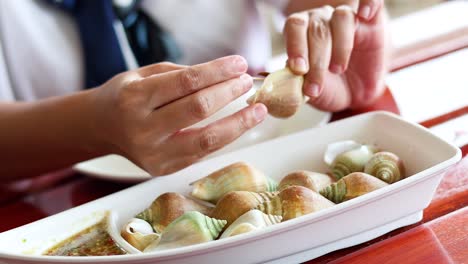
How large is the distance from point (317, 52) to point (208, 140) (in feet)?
0.46

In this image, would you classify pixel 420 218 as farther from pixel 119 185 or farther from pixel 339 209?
pixel 119 185

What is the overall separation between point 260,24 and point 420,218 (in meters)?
0.60

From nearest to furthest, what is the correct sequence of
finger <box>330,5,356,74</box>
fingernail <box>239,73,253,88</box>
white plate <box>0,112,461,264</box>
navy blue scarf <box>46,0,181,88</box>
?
white plate <box>0,112,461,264</box> → fingernail <box>239,73,253,88</box> → finger <box>330,5,356,74</box> → navy blue scarf <box>46,0,181,88</box>

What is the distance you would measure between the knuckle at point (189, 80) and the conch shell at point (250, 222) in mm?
116

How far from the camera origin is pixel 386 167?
502 millimetres

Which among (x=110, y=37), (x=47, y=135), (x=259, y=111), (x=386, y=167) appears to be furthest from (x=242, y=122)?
(x=110, y=37)

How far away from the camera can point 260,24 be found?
3.35 feet

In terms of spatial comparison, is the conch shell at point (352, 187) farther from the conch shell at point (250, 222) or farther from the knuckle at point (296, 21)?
the knuckle at point (296, 21)

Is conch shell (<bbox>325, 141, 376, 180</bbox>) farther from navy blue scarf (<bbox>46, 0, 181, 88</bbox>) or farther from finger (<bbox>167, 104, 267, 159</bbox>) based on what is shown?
navy blue scarf (<bbox>46, 0, 181, 88</bbox>)

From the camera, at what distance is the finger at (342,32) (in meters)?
0.62

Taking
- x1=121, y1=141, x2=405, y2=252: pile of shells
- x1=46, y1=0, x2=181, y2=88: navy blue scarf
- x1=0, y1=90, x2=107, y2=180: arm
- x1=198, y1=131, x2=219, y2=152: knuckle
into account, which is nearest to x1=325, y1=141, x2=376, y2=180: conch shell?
x1=121, y1=141, x2=405, y2=252: pile of shells

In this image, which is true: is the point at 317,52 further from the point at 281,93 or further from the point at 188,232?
the point at 188,232

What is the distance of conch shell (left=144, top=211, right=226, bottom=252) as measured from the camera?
425 mm

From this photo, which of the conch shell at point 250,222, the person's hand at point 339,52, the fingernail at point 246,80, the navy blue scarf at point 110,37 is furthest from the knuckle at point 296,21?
the navy blue scarf at point 110,37
